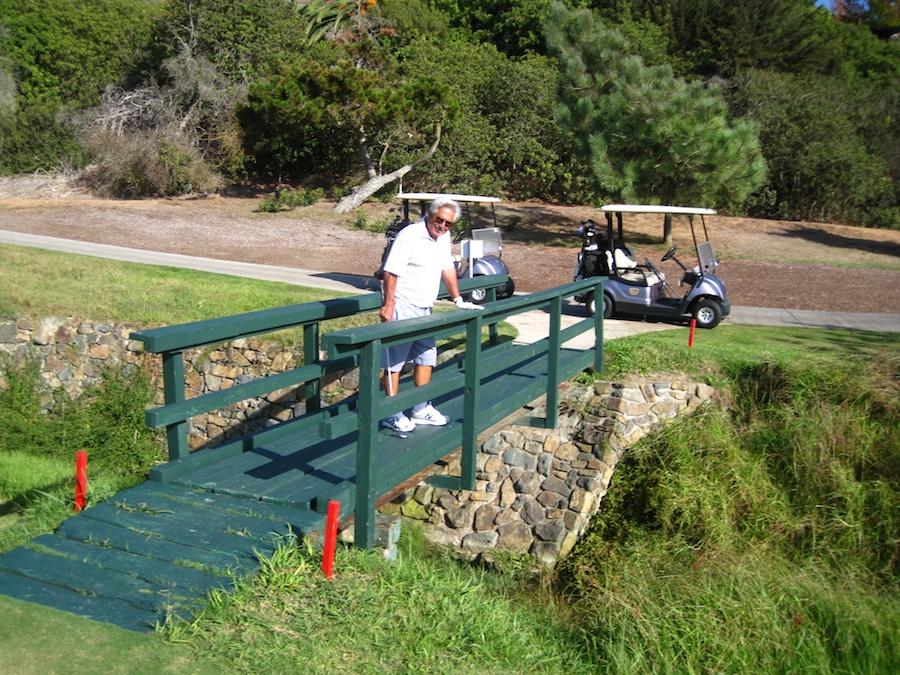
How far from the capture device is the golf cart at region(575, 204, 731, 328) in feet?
38.1

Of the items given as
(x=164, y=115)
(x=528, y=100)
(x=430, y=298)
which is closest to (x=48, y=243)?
(x=164, y=115)

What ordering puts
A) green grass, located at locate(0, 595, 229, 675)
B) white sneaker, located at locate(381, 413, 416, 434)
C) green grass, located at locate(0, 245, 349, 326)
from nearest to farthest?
1. green grass, located at locate(0, 595, 229, 675)
2. white sneaker, located at locate(381, 413, 416, 434)
3. green grass, located at locate(0, 245, 349, 326)

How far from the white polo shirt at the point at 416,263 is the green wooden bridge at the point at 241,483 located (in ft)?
1.53

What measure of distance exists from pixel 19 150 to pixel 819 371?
2917cm

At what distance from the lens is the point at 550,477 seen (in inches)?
340

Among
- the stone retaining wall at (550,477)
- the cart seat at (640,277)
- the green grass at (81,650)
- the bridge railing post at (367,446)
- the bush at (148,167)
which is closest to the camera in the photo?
the green grass at (81,650)

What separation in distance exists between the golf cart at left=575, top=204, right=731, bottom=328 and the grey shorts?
5.53 m

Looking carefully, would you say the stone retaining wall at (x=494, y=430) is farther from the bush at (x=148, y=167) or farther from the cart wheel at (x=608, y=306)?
the bush at (x=148, y=167)

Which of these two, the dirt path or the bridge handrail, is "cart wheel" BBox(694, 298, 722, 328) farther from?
the bridge handrail

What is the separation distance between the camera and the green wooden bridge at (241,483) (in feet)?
13.4

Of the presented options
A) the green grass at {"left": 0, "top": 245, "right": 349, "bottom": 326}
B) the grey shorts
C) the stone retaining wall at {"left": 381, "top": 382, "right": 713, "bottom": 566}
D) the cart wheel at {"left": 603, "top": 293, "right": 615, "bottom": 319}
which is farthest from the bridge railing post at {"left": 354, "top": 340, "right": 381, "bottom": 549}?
the cart wheel at {"left": 603, "top": 293, "right": 615, "bottom": 319}

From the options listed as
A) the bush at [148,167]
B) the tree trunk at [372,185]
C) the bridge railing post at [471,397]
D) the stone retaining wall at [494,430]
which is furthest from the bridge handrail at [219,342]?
the bush at [148,167]

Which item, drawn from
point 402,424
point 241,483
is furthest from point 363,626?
point 402,424

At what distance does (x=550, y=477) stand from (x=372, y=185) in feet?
60.1
